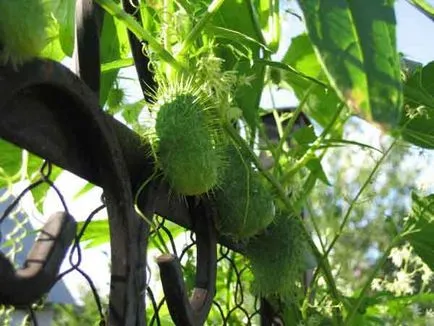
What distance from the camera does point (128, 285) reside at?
0.53 m

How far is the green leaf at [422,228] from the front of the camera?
2.92 feet

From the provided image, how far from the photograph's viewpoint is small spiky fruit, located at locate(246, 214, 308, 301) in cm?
77

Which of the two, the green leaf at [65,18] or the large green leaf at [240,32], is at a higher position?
the large green leaf at [240,32]

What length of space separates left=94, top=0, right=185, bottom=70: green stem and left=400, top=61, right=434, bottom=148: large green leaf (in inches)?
10.0

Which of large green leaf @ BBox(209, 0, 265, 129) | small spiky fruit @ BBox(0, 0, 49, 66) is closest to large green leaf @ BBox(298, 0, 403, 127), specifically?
small spiky fruit @ BBox(0, 0, 49, 66)

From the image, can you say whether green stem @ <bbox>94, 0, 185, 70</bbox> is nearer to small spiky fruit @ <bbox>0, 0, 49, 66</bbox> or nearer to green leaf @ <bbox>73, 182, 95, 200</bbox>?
small spiky fruit @ <bbox>0, 0, 49, 66</bbox>

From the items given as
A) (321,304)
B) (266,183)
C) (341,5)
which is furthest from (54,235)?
(321,304)

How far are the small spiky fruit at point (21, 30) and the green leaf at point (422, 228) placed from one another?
583mm

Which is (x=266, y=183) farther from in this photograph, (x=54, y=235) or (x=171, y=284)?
(x=54, y=235)

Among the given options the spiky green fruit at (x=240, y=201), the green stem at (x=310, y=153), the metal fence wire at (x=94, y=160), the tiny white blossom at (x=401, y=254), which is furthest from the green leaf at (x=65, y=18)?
the tiny white blossom at (x=401, y=254)

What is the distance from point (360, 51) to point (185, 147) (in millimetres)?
218

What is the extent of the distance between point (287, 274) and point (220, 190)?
133 millimetres

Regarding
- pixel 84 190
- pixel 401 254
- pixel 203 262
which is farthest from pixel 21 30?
pixel 401 254

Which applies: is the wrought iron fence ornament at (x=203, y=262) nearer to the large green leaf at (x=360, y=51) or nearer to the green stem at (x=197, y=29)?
the green stem at (x=197, y=29)
